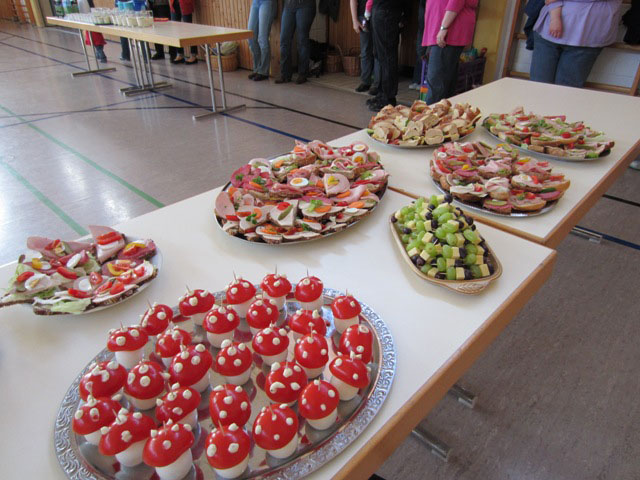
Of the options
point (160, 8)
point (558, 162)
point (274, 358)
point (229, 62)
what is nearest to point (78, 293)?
point (274, 358)

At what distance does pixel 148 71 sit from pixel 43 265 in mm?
5294

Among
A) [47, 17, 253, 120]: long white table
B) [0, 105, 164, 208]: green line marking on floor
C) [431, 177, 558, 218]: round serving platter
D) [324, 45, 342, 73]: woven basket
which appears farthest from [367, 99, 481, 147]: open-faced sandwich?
[324, 45, 342, 73]: woven basket

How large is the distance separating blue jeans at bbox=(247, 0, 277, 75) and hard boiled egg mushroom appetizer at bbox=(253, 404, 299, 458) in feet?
17.7

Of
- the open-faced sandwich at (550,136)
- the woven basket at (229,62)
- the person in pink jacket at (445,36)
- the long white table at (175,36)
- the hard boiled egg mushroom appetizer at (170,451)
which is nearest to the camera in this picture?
the hard boiled egg mushroom appetizer at (170,451)

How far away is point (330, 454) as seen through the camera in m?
0.64

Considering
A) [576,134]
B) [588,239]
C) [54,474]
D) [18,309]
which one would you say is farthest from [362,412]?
[588,239]

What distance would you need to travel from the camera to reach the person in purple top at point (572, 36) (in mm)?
2648

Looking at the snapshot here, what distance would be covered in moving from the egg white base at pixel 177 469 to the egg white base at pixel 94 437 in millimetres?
116

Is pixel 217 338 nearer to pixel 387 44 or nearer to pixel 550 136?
pixel 550 136

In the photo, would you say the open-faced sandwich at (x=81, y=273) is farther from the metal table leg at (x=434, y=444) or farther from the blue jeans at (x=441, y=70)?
the blue jeans at (x=441, y=70)

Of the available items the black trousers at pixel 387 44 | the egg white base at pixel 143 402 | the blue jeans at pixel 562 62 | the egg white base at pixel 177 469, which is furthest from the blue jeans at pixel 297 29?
the egg white base at pixel 177 469

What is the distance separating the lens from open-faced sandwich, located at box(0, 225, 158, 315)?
0.88m

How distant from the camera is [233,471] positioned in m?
0.60

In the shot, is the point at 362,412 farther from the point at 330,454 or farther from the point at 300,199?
the point at 300,199
